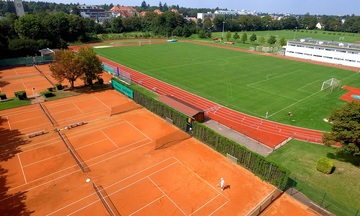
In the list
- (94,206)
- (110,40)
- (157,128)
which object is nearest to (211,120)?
(157,128)

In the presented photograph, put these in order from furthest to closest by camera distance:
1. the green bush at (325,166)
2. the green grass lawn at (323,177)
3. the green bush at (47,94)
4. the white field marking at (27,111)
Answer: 1. the green bush at (47,94)
2. the white field marking at (27,111)
3. the green bush at (325,166)
4. the green grass lawn at (323,177)

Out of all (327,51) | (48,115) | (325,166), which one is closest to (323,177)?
(325,166)

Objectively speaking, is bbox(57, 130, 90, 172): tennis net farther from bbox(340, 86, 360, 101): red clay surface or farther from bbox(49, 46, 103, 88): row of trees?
bbox(340, 86, 360, 101): red clay surface

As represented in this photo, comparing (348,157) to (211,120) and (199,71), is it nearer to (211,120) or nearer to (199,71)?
(211,120)

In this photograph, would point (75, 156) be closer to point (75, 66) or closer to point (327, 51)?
point (75, 66)

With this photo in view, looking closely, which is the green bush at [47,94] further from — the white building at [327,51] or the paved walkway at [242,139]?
the white building at [327,51]

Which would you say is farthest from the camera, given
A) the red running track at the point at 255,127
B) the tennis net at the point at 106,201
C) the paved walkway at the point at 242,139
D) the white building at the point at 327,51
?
the white building at the point at 327,51

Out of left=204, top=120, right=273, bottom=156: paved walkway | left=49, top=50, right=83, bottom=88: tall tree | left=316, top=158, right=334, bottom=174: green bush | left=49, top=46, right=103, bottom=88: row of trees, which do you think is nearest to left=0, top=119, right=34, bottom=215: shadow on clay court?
left=49, top=50, right=83, bottom=88: tall tree

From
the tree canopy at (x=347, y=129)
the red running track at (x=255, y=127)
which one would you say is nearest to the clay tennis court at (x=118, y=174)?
the red running track at (x=255, y=127)
